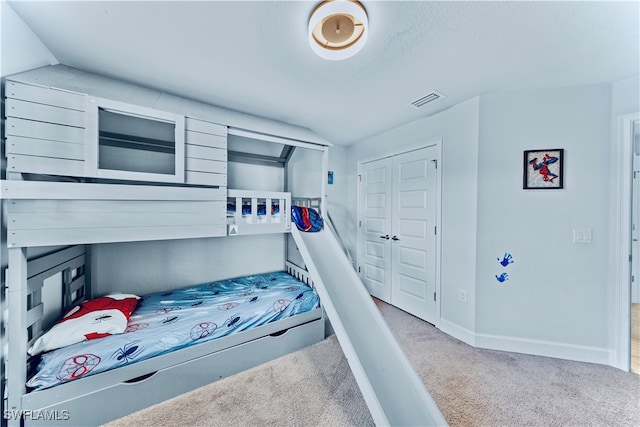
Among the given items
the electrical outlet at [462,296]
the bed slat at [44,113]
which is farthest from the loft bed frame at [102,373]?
the electrical outlet at [462,296]

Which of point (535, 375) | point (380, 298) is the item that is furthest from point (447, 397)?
point (380, 298)

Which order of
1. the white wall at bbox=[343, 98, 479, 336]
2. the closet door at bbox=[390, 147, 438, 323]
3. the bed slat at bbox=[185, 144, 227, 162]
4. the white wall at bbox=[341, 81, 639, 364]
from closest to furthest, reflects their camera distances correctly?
the bed slat at bbox=[185, 144, 227, 162] < the white wall at bbox=[341, 81, 639, 364] < the white wall at bbox=[343, 98, 479, 336] < the closet door at bbox=[390, 147, 438, 323]

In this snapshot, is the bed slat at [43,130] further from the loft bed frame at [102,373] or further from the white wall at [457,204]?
the white wall at [457,204]

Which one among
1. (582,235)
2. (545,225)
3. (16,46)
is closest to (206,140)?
(16,46)

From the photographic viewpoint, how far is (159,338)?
1446 mm

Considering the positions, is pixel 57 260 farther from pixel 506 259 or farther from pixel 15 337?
pixel 506 259

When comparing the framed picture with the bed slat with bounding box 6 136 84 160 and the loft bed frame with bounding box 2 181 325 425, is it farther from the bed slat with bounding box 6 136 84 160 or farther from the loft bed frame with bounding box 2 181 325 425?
the bed slat with bounding box 6 136 84 160

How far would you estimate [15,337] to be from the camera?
1150 mm

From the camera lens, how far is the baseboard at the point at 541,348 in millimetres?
1862

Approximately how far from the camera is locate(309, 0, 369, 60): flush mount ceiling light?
3.54ft

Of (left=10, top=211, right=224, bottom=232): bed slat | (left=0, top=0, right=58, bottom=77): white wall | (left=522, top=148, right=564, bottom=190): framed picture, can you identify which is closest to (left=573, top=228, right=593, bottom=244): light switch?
(left=522, top=148, right=564, bottom=190): framed picture

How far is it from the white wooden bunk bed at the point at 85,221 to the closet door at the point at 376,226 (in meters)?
1.70

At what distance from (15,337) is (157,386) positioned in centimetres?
76

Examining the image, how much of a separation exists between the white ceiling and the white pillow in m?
1.69
